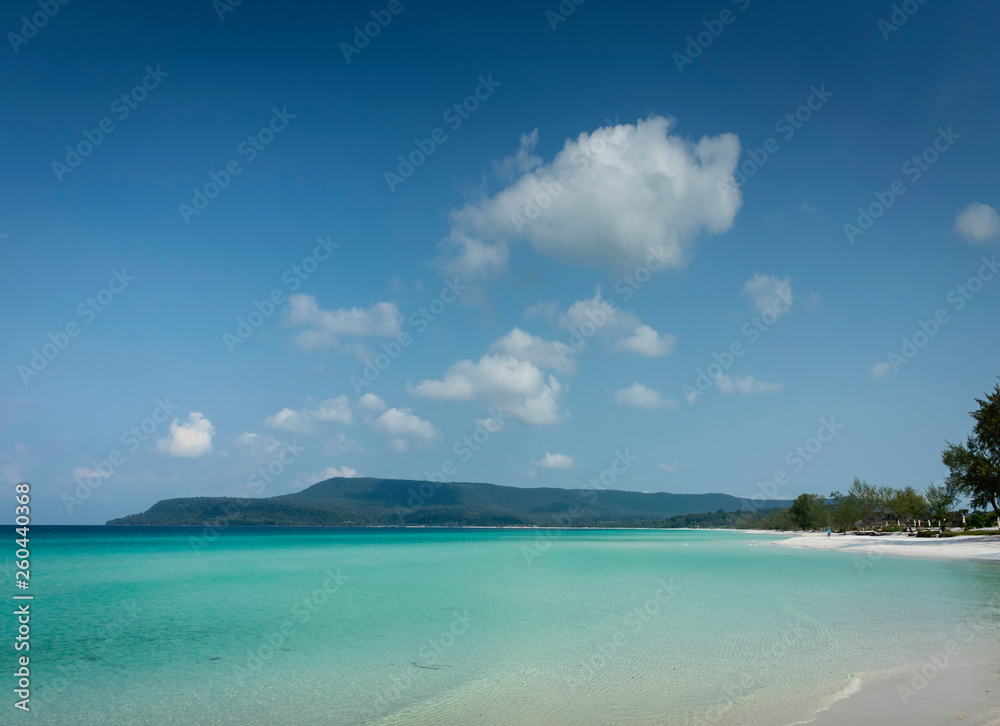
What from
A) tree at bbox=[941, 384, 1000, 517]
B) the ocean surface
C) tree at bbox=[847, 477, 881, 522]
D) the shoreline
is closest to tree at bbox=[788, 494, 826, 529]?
tree at bbox=[847, 477, 881, 522]

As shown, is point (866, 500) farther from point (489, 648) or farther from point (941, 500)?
point (489, 648)

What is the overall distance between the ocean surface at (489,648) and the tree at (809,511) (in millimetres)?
101381

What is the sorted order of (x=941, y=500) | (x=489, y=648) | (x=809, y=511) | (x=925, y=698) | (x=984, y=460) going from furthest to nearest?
(x=809, y=511) → (x=941, y=500) → (x=984, y=460) → (x=489, y=648) → (x=925, y=698)

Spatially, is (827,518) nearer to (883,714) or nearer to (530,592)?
(530,592)

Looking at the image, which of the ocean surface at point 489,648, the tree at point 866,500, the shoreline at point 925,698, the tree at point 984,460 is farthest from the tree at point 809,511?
the shoreline at point 925,698

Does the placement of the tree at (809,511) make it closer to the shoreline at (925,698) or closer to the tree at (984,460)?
the tree at (984,460)

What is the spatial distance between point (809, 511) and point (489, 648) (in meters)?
126

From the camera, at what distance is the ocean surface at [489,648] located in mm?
9344

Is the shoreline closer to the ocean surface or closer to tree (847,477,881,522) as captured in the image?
the ocean surface

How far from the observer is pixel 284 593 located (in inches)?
969

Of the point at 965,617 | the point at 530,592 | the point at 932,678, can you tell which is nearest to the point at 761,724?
the point at 932,678

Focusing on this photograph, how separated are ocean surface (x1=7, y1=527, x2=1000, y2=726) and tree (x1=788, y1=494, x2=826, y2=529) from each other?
10138cm

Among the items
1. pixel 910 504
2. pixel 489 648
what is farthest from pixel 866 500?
pixel 489 648

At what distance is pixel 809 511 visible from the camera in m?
120
